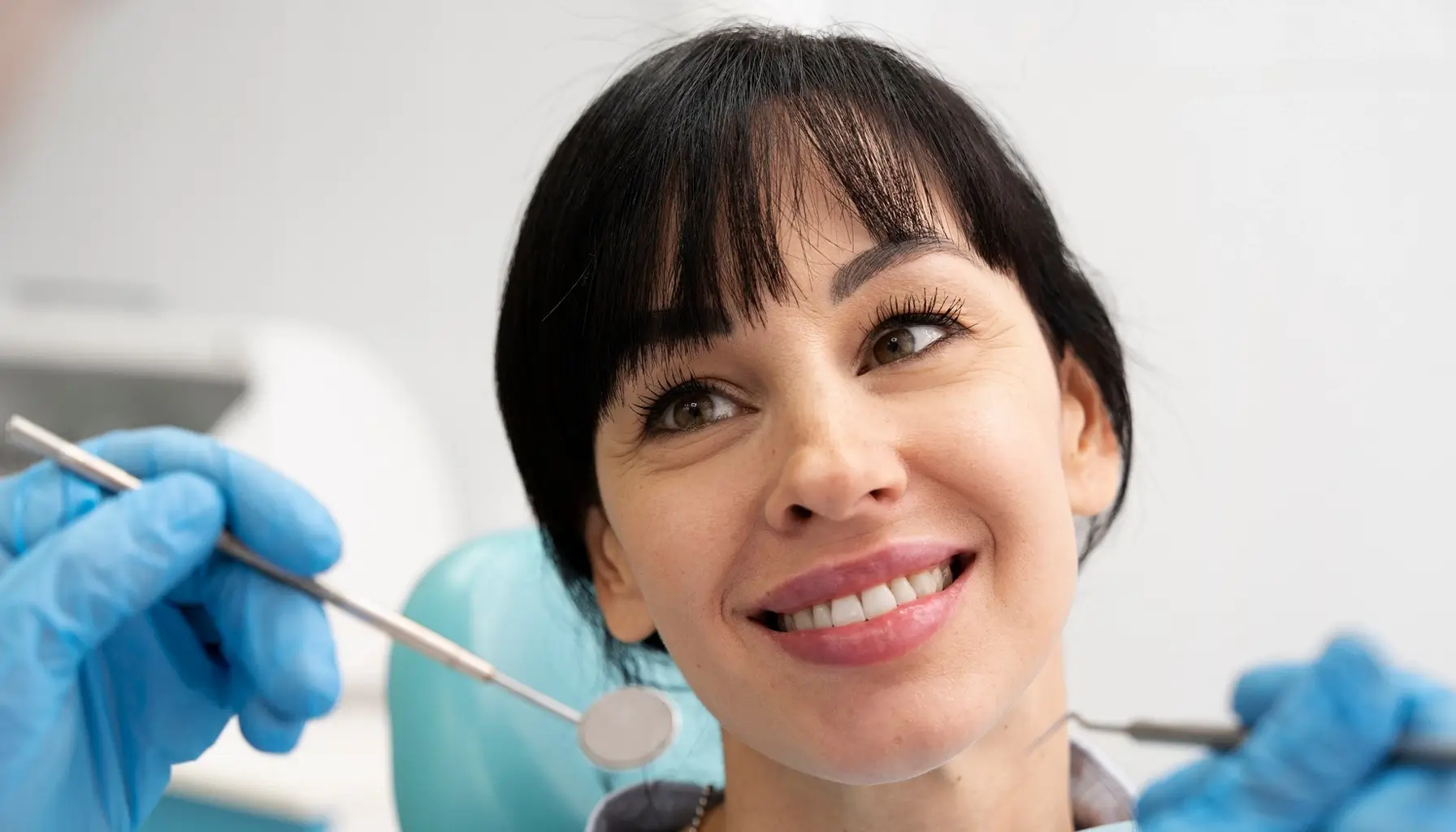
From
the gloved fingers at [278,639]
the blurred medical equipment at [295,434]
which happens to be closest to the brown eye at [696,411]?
the gloved fingers at [278,639]

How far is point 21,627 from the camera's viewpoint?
0.83 m

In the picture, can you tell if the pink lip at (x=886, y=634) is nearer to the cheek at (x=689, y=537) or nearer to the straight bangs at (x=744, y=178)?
the cheek at (x=689, y=537)

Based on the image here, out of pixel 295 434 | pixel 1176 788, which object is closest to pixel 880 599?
pixel 1176 788

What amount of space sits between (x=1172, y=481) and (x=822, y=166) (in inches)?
28.1

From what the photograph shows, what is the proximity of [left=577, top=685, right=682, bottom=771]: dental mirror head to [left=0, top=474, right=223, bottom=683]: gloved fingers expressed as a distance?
369 millimetres

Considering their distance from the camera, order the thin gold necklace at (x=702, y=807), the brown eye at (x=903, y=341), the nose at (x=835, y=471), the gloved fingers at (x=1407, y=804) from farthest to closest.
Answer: the thin gold necklace at (x=702, y=807), the brown eye at (x=903, y=341), the nose at (x=835, y=471), the gloved fingers at (x=1407, y=804)

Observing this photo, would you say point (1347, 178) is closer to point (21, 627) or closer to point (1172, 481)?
point (1172, 481)

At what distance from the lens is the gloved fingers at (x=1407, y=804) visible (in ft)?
1.61

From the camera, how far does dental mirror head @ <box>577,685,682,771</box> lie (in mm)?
998

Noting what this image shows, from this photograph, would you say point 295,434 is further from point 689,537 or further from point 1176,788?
point 1176,788

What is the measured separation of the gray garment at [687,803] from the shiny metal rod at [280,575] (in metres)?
0.18

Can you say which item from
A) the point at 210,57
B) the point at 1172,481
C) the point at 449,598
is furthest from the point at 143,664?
the point at 210,57

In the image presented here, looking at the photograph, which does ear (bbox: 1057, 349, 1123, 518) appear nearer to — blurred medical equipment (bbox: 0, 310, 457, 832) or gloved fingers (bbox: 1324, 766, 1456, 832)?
gloved fingers (bbox: 1324, 766, 1456, 832)

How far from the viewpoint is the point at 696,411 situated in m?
0.84
